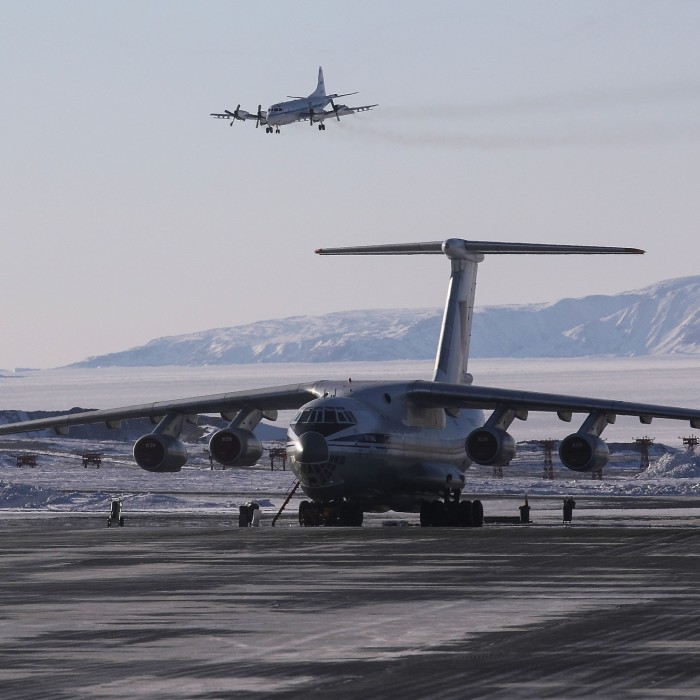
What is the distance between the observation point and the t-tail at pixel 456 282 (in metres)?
45.2

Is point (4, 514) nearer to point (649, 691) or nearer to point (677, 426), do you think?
point (649, 691)

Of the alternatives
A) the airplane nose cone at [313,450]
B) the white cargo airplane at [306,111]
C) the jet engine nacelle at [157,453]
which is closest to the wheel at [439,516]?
the airplane nose cone at [313,450]

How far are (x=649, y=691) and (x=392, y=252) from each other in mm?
33360

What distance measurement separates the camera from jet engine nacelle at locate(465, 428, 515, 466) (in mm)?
37781

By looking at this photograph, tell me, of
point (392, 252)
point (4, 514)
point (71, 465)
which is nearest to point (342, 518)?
point (392, 252)

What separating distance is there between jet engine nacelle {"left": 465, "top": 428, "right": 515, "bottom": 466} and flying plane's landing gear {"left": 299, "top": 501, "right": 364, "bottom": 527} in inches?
165

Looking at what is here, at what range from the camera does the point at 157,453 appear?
40.4 meters

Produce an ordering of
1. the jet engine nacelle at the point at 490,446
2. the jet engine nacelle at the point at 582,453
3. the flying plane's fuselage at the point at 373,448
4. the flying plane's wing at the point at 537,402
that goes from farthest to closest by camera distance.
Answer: the flying plane's fuselage at the point at 373,448 → the flying plane's wing at the point at 537,402 → the jet engine nacelle at the point at 490,446 → the jet engine nacelle at the point at 582,453

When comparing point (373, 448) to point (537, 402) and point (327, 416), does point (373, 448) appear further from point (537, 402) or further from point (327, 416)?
point (537, 402)

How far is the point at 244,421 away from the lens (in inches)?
1679

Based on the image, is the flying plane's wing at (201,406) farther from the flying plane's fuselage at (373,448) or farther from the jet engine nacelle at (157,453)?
the jet engine nacelle at (157,453)

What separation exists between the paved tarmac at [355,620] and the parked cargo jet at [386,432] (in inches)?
322

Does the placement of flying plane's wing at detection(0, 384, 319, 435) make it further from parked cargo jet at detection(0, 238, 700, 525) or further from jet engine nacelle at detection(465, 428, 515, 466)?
jet engine nacelle at detection(465, 428, 515, 466)

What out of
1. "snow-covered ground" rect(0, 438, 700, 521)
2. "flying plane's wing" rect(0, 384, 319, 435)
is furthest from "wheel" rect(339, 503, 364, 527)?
"snow-covered ground" rect(0, 438, 700, 521)
